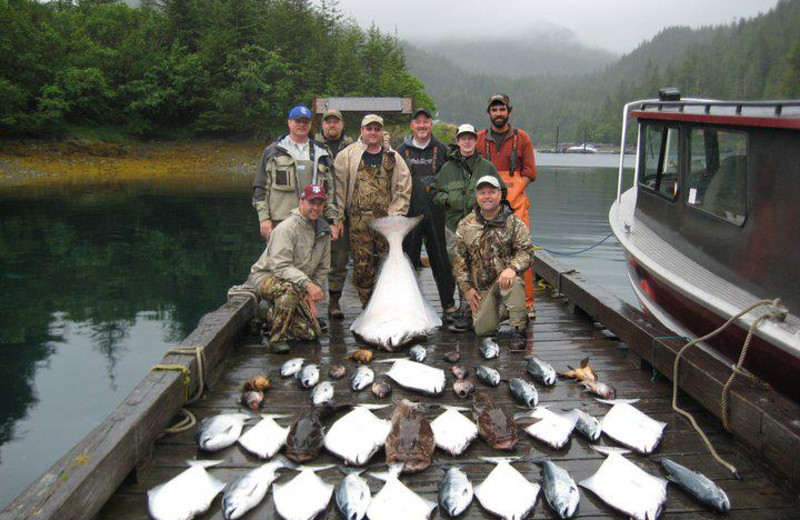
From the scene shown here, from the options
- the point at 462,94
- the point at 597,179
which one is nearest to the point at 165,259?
the point at 597,179

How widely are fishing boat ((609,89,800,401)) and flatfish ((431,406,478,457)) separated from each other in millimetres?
1894

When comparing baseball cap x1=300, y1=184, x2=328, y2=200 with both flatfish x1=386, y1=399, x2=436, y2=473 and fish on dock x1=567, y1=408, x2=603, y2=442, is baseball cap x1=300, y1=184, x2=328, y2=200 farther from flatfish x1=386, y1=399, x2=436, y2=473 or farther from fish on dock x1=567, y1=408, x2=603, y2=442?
fish on dock x1=567, y1=408, x2=603, y2=442

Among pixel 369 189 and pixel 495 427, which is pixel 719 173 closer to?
pixel 369 189

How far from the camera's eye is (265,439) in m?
3.71

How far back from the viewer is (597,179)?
42938 mm

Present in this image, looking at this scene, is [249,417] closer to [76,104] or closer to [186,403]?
[186,403]

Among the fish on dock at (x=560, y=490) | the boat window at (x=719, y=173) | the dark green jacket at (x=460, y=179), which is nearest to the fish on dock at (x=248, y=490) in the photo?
the fish on dock at (x=560, y=490)

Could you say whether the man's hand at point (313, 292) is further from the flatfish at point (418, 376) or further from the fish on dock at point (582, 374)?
the fish on dock at point (582, 374)

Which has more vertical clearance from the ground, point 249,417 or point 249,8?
point 249,8

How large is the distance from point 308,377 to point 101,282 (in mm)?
9475

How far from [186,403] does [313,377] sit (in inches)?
36.1

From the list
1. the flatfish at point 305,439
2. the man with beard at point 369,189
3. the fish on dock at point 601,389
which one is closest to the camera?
the flatfish at point 305,439

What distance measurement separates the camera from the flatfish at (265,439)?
3.62 metres

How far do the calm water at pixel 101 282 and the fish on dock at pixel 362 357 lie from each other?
3119 mm
